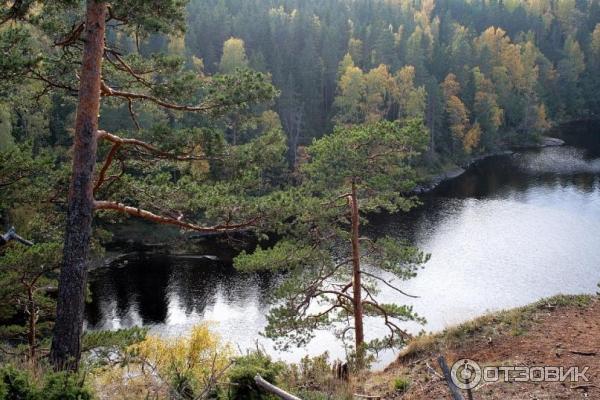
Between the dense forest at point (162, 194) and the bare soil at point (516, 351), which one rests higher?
the dense forest at point (162, 194)

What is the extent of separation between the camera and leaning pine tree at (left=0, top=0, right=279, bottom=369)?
7.01m

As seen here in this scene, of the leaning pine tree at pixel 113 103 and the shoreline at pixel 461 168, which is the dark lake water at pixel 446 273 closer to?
the shoreline at pixel 461 168

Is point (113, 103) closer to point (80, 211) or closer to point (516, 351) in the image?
point (80, 211)

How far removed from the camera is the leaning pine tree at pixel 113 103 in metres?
7.01

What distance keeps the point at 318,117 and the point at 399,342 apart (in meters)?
42.1

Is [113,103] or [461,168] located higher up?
[461,168]

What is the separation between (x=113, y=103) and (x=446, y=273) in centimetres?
2229

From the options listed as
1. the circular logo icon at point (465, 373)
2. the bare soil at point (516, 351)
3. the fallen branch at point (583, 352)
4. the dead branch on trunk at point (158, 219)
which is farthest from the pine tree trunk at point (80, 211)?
the fallen branch at point (583, 352)

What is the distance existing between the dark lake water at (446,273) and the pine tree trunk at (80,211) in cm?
1324

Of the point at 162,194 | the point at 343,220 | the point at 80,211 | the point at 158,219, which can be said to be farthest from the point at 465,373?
the point at 343,220

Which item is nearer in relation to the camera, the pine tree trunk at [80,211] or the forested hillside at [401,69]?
the pine tree trunk at [80,211]

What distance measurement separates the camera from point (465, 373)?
7562 mm

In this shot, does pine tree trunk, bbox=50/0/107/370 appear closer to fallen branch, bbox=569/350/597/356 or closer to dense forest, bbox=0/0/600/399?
dense forest, bbox=0/0/600/399

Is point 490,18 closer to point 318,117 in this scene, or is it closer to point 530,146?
point 530,146
